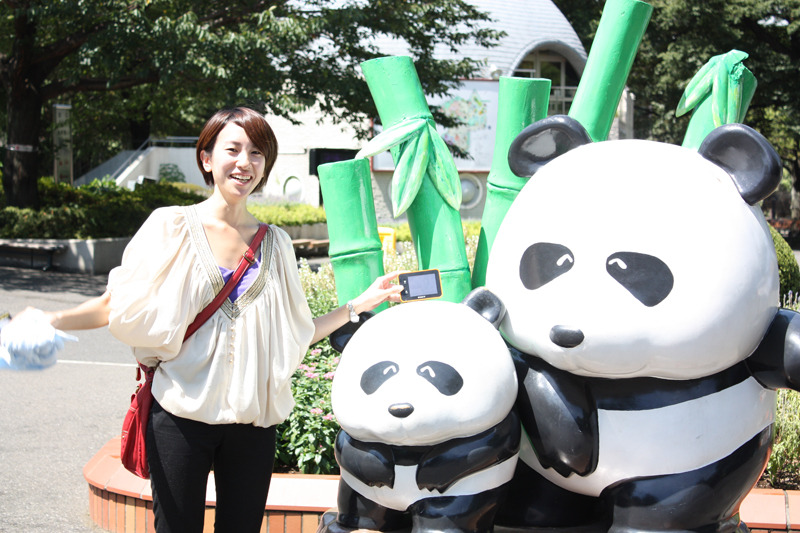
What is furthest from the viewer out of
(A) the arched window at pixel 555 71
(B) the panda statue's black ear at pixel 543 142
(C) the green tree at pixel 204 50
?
(A) the arched window at pixel 555 71

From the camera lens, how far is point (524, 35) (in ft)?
68.1

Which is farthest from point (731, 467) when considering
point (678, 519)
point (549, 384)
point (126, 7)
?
point (126, 7)

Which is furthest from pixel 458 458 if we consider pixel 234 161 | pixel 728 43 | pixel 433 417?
pixel 728 43

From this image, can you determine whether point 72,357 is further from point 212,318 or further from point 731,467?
point 731,467

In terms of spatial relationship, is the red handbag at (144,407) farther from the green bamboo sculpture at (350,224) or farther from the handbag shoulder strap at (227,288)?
the green bamboo sculpture at (350,224)

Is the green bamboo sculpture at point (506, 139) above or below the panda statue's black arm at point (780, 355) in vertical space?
above

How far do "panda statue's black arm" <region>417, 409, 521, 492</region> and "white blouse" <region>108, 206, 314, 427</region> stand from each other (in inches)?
17.4

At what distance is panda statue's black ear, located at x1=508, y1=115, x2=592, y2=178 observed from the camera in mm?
2408

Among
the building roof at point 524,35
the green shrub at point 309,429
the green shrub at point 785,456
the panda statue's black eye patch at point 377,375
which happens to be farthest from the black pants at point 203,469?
the building roof at point 524,35

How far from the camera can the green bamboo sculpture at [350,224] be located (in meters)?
2.75

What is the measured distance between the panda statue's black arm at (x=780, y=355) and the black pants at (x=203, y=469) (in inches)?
53.6

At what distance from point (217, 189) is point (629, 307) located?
1188 mm

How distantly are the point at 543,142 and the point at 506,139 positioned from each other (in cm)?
45

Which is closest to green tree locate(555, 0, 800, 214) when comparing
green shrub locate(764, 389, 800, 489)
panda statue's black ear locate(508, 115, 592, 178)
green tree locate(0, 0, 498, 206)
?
green tree locate(0, 0, 498, 206)
